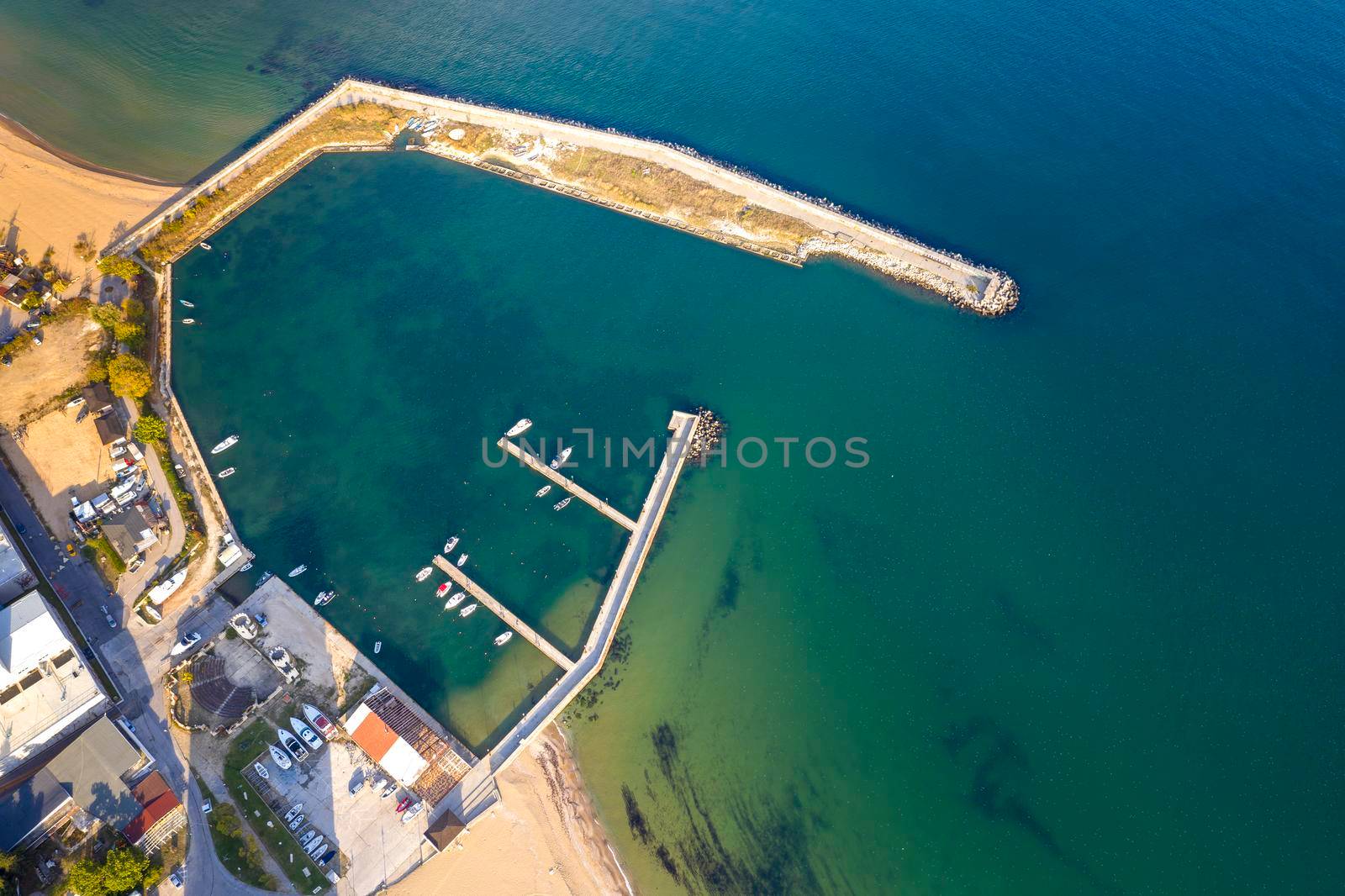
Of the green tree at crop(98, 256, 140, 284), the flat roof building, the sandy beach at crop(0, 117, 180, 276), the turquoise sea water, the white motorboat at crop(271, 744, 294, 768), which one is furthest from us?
the sandy beach at crop(0, 117, 180, 276)

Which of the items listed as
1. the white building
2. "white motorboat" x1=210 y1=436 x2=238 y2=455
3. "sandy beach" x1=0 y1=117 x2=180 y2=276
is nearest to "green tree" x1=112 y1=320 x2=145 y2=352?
"sandy beach" x1=0 y1=117 x2=180 y2=276

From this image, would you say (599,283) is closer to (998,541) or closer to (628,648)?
(628,648)

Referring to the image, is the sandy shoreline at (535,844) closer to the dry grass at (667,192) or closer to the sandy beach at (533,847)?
the sandy beach at (533,847)

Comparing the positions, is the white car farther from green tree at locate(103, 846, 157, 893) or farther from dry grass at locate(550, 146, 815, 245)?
dry grass at locate(550, 146, 815, 245)

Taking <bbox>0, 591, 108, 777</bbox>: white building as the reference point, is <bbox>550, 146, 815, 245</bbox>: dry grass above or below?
above

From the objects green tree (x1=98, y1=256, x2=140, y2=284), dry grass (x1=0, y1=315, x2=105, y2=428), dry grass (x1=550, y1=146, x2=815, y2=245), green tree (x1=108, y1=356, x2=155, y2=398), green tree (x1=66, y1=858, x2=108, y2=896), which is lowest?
green tree (x1=66, y1=858, x2=108, y2=896)

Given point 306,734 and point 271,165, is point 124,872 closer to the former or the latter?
point 306,734
